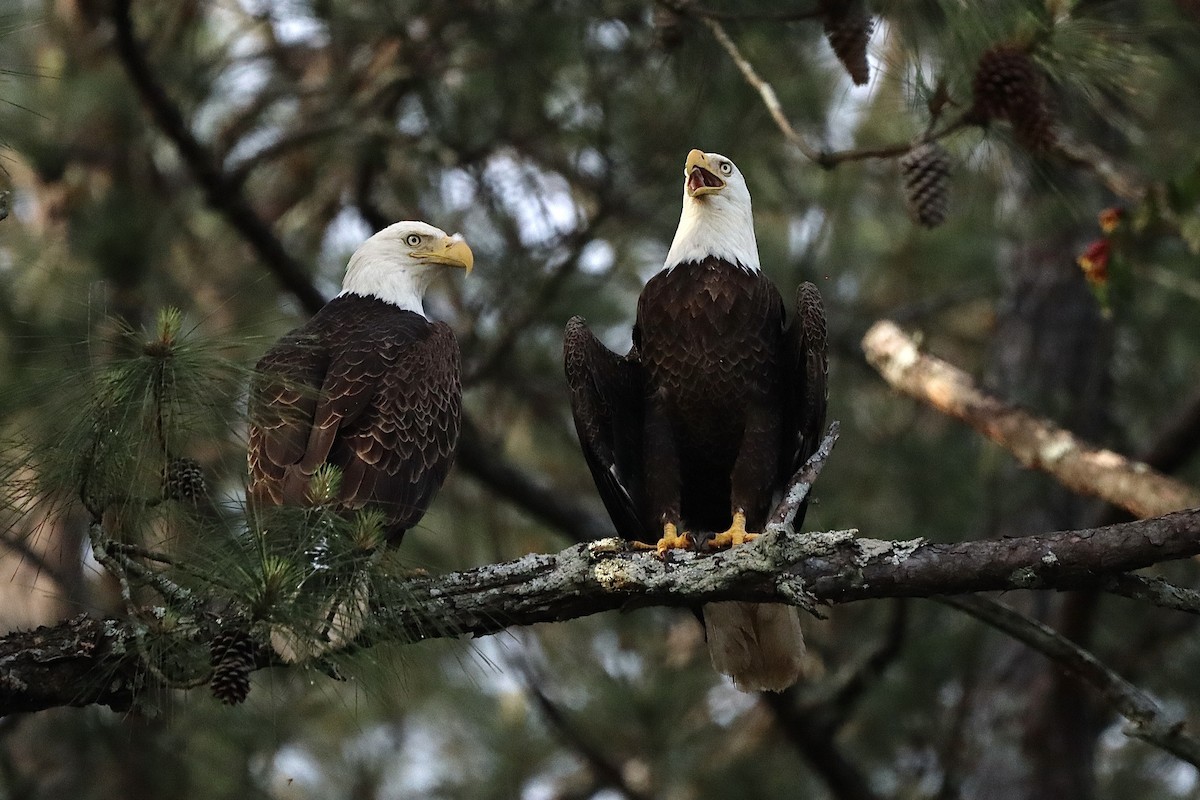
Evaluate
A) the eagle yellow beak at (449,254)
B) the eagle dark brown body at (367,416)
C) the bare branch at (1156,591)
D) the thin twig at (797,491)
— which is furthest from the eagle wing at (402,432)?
the bare branch at (1156,591)

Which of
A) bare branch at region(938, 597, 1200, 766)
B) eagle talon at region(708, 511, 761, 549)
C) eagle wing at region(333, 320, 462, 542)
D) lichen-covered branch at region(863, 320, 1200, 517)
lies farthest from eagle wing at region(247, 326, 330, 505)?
lichen-covered branch at region(863, 320, 1200, 517)

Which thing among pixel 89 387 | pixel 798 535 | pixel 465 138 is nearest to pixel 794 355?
pixel 798 535

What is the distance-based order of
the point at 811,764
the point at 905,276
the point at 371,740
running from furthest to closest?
the point at 905,276 < the point at 371,740 < the point at 811,764

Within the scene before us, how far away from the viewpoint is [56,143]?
682 centimetres

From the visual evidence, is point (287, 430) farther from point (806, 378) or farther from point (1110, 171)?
point (1110, 171)

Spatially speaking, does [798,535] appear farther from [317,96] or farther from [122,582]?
[317,96]

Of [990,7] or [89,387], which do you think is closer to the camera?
[89,387]

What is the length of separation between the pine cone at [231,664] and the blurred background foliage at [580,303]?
2.12 metres

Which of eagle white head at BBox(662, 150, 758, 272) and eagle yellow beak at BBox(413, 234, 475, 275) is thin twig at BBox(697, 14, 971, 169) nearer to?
eagle white head at BBox(662, 150, 758, 272)

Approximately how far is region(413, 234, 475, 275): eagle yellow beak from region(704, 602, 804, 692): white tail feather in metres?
1.53

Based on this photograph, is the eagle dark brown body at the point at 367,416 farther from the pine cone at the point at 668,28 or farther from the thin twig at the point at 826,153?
the thin twig at the point at 826,153

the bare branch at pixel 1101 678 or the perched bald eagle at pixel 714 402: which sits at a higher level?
the perched bald eagle at pixel 714 402

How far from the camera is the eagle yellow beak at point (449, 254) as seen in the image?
502 cm

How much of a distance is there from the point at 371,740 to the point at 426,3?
410 centimetres
